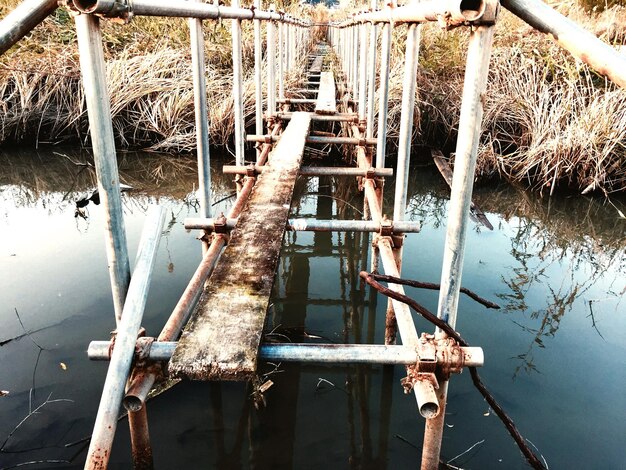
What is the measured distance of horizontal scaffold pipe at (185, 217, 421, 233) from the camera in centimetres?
286

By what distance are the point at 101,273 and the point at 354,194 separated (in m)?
3.41

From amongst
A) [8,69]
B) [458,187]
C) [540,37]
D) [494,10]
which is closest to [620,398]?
[458,187]

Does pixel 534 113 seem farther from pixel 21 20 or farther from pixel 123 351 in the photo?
pixel 21 20

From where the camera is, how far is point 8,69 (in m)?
7.60

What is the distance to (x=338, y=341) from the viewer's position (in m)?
3.73

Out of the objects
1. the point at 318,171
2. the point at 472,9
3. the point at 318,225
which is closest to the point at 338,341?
the point at 318,225

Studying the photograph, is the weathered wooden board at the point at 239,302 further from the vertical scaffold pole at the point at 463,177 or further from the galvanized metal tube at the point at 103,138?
the vertical scaffold pole at the point at 463,177

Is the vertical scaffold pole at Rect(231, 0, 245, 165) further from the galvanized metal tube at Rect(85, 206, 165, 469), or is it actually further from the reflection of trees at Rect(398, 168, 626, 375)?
the reflection of trees at Rect(398, 168, 626, 375)

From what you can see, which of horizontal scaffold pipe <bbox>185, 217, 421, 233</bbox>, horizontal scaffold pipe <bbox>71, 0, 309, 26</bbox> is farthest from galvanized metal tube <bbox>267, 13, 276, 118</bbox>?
horizontal scaffold pipe <bbox>185, 217, 421, 233</bbox>

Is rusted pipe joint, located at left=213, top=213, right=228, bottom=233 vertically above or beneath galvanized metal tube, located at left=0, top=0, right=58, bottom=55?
beneath

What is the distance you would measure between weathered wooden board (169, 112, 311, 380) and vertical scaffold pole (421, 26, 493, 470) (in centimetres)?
68

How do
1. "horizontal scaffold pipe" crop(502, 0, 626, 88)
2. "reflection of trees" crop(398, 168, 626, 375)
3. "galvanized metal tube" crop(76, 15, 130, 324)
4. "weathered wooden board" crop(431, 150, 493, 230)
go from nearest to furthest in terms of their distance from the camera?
"horizontal scaffold pipe" crop(502, 0, 626, 88)
"galvanized metal tube" crop(76, 15, 130, 324)
"reflection of trees" crop(398, 168, 626, 375)
"weathered wooden board" crop(431, 150, 493, 230)

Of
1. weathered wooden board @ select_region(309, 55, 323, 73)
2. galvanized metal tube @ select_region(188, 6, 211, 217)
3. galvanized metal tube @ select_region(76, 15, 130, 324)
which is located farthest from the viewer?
weathered wooden board @ select_region(309, 55, 323, 73)

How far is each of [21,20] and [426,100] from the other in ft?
22.1
